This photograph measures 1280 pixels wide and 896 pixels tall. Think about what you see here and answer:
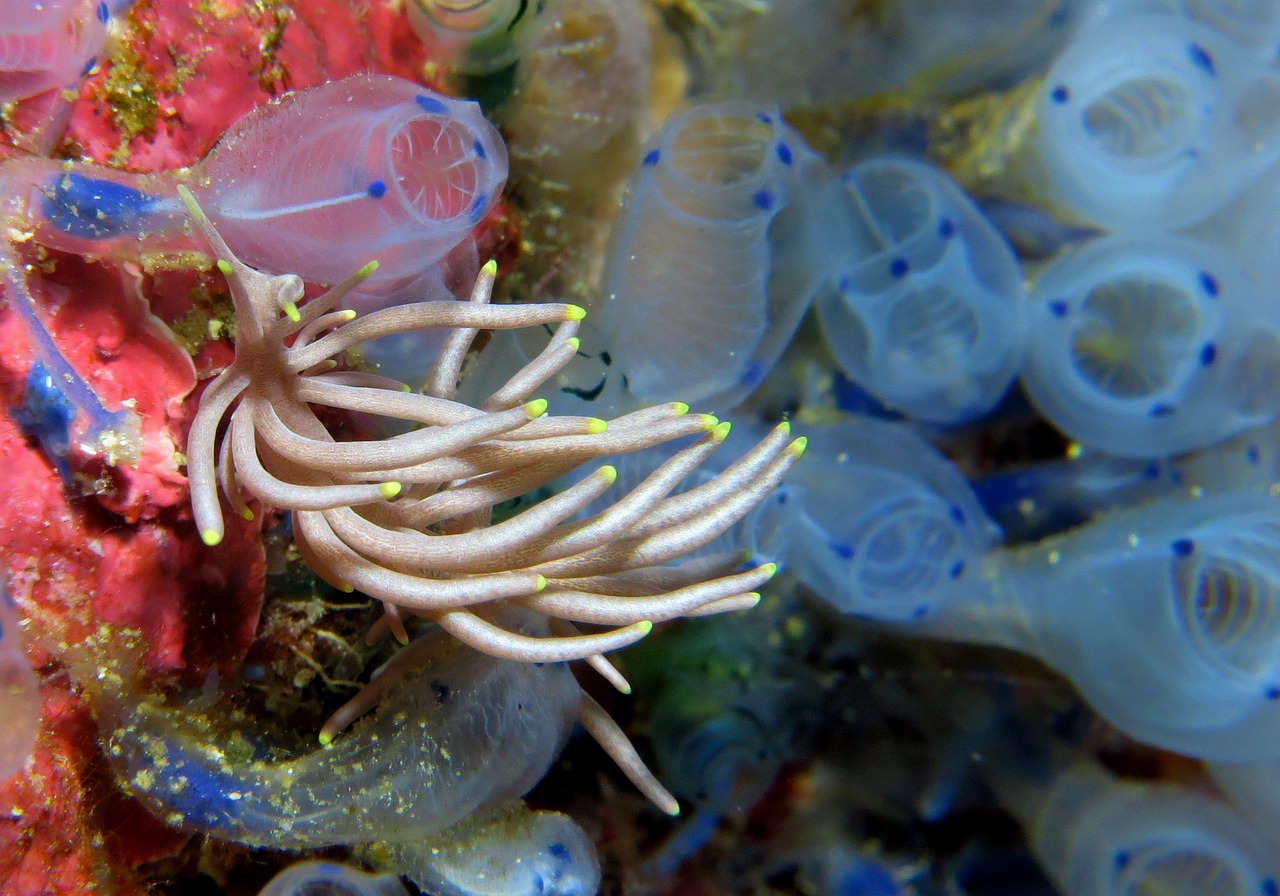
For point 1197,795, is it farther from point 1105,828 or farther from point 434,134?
point 434,134

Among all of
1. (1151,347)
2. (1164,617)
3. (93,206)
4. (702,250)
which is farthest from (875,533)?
(93,206)

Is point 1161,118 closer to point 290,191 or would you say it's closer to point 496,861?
point 290,191

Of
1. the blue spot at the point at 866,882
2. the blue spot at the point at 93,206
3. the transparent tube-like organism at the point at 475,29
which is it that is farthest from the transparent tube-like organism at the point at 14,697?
the blue spot at the point at 866,882

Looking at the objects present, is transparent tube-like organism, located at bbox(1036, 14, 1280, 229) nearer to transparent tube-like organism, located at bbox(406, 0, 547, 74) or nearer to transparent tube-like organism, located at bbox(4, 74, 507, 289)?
transparent tube-like organism, located at bbox(406, 0, 547, 74)

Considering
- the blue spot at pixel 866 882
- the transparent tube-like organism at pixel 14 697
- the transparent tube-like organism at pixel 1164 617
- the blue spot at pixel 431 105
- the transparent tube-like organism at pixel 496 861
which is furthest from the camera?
the blue spot at pixel 866 882

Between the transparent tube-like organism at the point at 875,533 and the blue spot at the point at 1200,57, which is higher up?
the blue spot at the point at 1200,57

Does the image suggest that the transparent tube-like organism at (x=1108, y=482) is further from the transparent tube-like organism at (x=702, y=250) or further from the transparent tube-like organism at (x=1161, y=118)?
the transparent tube-like organism at (x=702, y=250)

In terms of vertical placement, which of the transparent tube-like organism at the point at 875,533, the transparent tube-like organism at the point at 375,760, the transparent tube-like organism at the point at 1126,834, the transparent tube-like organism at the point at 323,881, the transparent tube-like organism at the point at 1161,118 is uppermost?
the transparent tube-like organism at the point at 1161,118
